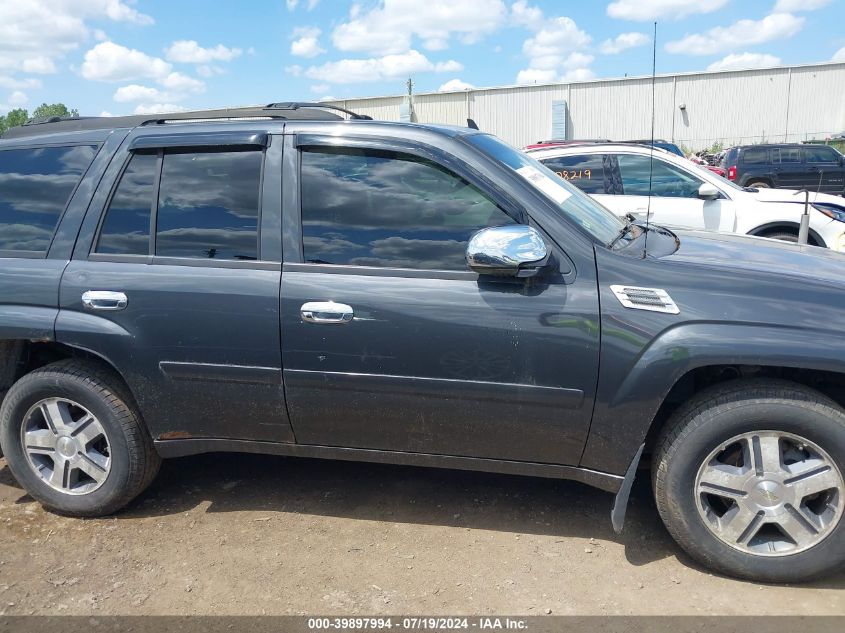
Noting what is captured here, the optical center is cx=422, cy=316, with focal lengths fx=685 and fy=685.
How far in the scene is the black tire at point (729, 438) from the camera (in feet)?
8.57

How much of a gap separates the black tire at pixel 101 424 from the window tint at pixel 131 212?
622 millimetres

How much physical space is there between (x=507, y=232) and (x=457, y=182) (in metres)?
0.40

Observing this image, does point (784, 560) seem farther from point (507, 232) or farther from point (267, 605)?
point (267, 605)

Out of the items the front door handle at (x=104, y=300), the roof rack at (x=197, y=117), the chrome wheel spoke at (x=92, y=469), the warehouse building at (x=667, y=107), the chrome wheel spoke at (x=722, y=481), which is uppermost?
the warehouse building at (x=667, y=107)

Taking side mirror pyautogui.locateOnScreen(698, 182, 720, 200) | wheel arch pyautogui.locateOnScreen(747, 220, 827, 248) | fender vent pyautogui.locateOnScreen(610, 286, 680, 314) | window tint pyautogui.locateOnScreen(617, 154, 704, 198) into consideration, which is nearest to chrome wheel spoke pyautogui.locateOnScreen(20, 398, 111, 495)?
fender vent pyautogui.locateOnScreen(610, 286, 680, 314)

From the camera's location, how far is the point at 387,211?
3.00 meters

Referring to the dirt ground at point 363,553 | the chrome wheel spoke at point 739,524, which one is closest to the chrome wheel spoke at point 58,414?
the dirt ground at point 363,553

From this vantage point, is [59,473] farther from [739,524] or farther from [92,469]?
[739,524]

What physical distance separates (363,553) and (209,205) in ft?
5.73

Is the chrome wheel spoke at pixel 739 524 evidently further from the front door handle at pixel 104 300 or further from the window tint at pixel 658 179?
the window tint at pixel 658 179

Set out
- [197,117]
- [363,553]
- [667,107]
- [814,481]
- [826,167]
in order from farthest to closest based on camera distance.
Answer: [667,107], [826,167], [197,117], [363,553], [814,481]

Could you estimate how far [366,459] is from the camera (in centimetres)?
317

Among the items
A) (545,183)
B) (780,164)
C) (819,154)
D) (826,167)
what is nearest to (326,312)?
(545,183)

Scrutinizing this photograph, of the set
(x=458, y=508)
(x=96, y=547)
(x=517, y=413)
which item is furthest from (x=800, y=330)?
(x=96, y=547)
